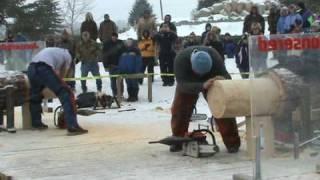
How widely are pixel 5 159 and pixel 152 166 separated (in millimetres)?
1938

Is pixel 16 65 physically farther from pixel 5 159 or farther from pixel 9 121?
pixel 5 159

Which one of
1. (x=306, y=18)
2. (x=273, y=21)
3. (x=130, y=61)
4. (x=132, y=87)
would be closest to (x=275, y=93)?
(x=306, y=18)

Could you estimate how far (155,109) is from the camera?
49.0ft

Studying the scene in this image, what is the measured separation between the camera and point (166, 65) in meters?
19.3

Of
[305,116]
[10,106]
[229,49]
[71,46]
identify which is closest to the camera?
[305,116]

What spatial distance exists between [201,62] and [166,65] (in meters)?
10.7

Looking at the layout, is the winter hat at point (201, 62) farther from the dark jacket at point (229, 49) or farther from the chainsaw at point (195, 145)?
the dark jacket at point (229, 49)

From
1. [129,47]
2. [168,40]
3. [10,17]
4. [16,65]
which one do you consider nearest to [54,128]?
[16,65]

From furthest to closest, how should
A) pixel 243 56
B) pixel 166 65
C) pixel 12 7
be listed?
pixel 12 7
pixel 166 65
pixel 243 56

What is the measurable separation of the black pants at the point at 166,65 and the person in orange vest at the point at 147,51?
258 millimetres

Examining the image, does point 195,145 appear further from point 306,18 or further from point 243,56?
point 243,56

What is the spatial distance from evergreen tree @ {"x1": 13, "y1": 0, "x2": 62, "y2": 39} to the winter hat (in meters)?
31.1

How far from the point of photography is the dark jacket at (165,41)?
61.6ft

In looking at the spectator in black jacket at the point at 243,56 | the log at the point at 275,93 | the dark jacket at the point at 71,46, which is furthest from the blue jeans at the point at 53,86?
the spectator in black jacket at the point at 243,56
